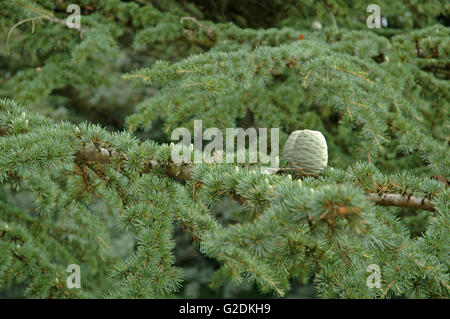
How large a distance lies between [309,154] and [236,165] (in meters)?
0.26

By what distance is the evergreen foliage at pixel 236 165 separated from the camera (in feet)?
3.30

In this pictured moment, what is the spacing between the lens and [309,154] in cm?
126

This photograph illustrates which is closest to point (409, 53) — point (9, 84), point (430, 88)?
point (430, 88)

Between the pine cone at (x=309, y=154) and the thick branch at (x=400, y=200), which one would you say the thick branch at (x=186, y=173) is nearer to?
the thick branch at (x=400, y=200)

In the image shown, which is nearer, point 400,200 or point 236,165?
point 400,200

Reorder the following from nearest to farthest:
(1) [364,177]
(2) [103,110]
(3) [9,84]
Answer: (1) [364,177] < (3) [9,84] < (2) [103,110]

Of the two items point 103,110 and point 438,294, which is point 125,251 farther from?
point 438,294

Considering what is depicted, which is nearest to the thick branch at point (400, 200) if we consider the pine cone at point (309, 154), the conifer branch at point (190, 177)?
the conifer branch at point (190, 177)

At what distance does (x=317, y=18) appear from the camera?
140 inches

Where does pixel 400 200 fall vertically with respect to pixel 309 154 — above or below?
below

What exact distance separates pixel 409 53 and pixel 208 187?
2.04 metres

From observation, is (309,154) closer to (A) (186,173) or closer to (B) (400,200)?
(B) (400,200)

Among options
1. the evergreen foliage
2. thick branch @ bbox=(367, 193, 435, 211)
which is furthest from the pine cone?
thick branch @ bbox=(367, 193, 435, 211)

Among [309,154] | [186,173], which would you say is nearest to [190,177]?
[186,173]
